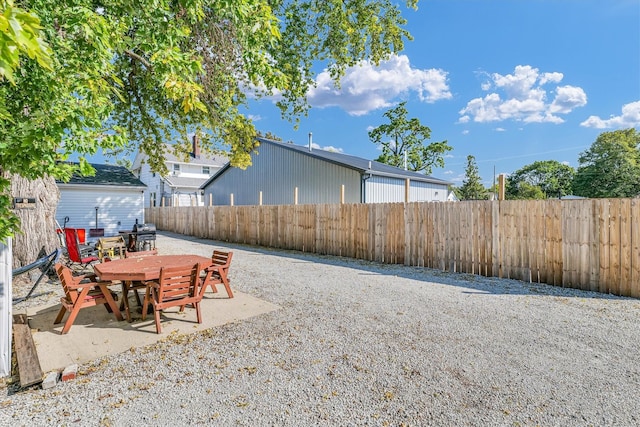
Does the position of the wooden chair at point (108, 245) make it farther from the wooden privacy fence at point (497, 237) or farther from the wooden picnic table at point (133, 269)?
the wooden privacy fence at point (497, 237)

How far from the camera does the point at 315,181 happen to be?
16.8 metres

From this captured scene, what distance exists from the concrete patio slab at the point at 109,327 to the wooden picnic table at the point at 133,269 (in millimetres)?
395

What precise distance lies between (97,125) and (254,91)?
8906 millimetres

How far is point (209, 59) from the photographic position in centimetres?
802

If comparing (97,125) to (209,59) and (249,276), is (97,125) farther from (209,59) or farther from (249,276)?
(209,59)

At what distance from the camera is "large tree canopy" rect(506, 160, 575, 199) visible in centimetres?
5268

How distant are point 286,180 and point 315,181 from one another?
245cm

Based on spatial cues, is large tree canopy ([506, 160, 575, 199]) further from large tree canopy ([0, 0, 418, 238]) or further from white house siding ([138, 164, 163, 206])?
large tree canopy ([0, 0, 418, 238])

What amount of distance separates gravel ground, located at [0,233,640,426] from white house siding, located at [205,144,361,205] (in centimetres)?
1064

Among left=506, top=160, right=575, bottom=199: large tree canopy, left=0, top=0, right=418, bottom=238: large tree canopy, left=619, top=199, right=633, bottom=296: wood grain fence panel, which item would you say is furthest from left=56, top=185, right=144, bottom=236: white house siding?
left=506, top=160, right=575, bottom=199: large tree canopy

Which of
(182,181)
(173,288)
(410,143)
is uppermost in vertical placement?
(410,143)

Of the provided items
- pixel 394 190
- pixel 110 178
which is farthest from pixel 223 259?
pixel 110 178

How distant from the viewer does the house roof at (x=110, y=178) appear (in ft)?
48.3

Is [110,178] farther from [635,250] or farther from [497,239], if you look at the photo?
[635,250]
